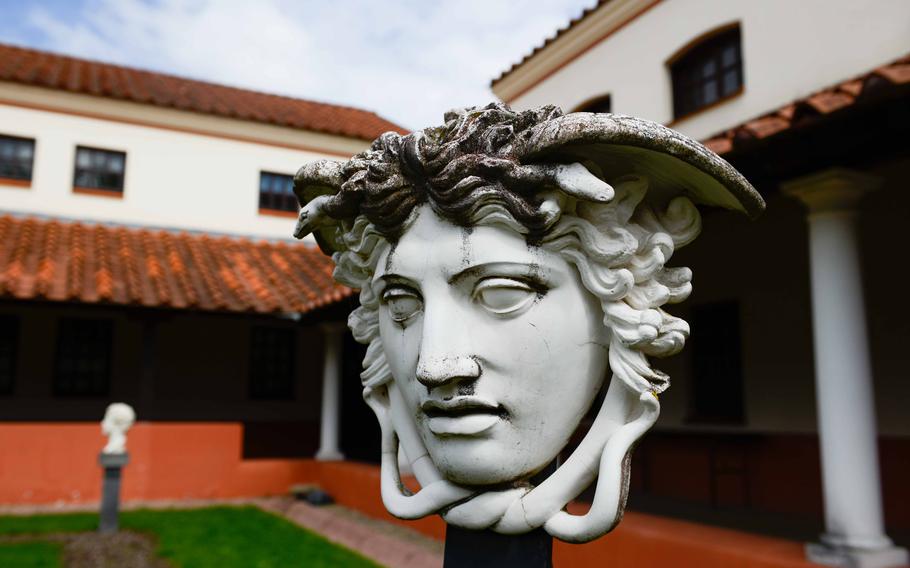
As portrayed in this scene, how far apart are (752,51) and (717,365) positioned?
3749 mm

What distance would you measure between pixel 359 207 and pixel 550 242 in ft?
1.63

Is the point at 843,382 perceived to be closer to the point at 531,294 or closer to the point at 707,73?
the point at 531,294

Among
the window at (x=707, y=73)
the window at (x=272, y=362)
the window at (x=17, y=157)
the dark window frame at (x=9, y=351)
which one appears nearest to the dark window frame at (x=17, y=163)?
the window at (x=17, y=157)

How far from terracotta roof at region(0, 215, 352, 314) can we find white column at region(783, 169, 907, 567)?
5.47m

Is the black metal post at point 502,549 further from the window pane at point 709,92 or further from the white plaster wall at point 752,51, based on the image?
the window pane at point 709,92

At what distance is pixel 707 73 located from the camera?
964 cm

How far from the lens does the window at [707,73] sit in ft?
30.1

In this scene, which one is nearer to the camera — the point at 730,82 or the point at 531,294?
the point at 531,294

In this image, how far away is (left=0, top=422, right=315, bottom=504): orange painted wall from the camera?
934 cm

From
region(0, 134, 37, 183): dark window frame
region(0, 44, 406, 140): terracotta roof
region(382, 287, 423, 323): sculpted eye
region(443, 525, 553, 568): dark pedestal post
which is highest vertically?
region(0, 44, 406, 140): terracotta roof

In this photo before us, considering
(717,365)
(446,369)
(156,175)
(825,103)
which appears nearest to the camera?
(446,369)

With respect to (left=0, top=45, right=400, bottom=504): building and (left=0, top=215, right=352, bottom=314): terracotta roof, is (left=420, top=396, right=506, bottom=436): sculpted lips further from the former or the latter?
(left=0, top=45, right=400, bottom=504): building

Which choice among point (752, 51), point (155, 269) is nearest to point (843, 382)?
point (752, 51)

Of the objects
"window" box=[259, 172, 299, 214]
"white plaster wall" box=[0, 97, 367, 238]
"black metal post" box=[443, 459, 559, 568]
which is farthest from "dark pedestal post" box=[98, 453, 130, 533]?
"black metal post" box=[443, 459, 559, 568]
